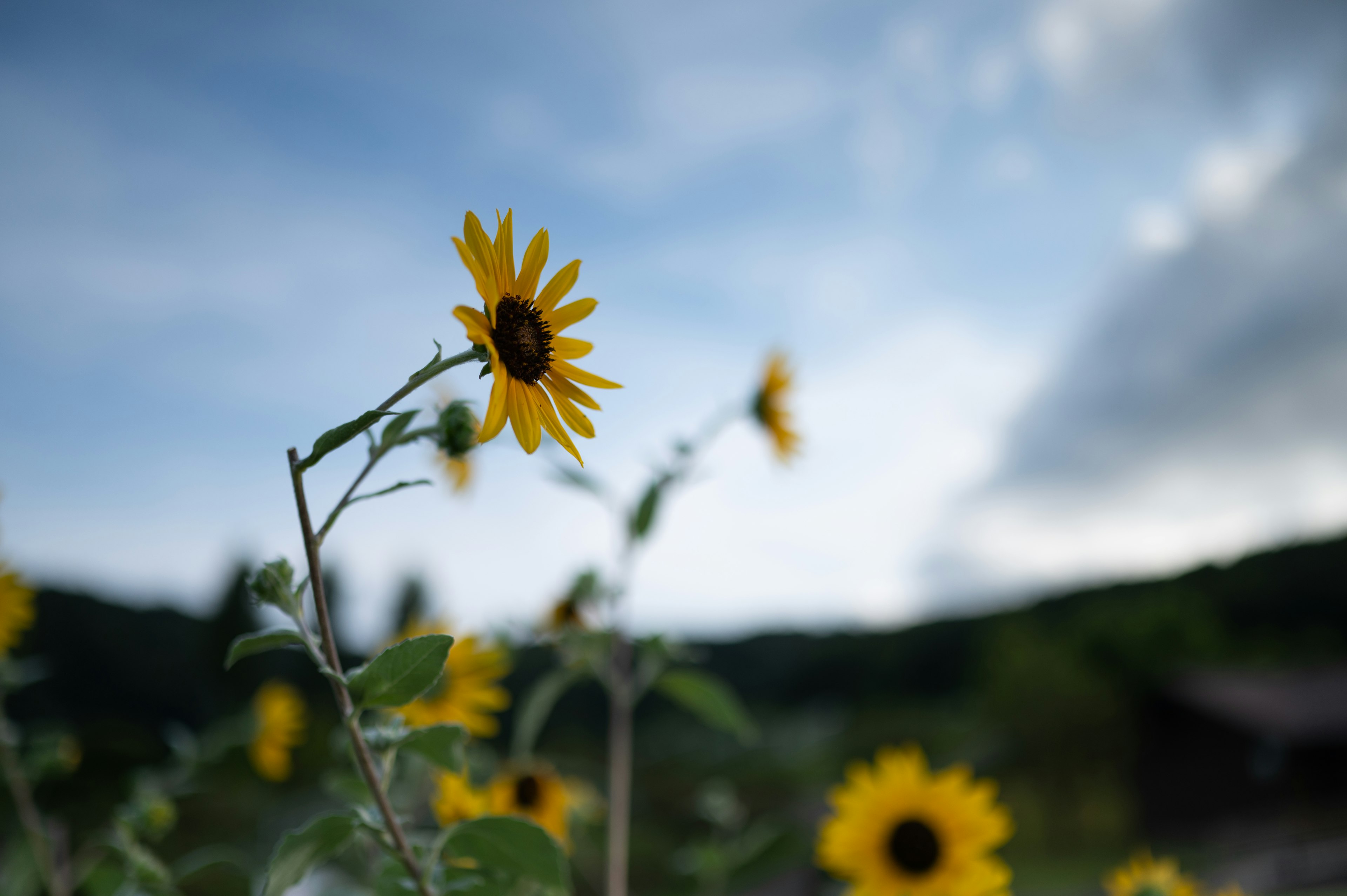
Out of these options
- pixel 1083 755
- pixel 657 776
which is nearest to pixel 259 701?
pixel 657 776

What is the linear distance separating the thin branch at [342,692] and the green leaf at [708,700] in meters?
0.50

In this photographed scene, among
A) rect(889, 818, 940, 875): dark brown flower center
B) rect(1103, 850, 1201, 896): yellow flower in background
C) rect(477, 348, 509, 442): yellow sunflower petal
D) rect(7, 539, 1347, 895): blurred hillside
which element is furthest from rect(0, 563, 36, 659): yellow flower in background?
rect(7, 539, 1347, 895): blurred hillside

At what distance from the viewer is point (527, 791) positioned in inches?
47.8

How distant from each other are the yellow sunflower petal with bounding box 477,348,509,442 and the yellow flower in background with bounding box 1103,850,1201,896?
3.54ft

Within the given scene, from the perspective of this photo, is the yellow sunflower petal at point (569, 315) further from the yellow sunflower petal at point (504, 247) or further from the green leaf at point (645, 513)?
the green leaf at point (645, 513)

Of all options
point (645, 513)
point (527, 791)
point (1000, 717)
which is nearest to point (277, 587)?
point (645, 513)

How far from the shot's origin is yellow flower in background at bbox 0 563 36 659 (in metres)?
1.25

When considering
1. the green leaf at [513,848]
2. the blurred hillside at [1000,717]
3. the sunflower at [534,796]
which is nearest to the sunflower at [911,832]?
the sunflower at [534,796]

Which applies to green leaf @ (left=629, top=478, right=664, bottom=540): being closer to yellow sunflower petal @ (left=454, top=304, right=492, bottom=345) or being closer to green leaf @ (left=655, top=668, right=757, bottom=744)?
green leaf @ (left=655, top=668, right=757, bottom=744)

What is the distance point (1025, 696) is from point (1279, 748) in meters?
3.87

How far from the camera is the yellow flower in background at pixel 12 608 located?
125 cm

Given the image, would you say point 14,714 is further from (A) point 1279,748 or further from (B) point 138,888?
(A) point 1279,748

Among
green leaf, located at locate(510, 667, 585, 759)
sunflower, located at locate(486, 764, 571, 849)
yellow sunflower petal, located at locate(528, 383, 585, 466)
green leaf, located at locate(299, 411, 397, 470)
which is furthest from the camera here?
sunflower, located at locate(486, 764, 571, 849)

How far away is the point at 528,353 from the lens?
1.58 feet
